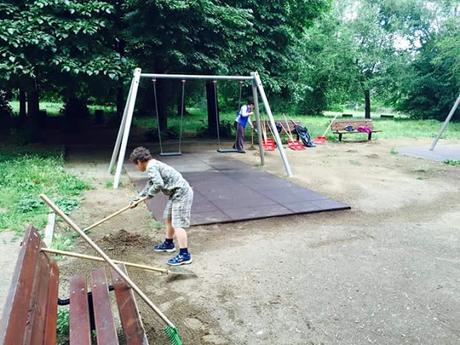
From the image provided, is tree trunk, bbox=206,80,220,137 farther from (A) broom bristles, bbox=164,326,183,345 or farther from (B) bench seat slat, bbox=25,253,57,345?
(B) bench seat slat, bbox=25,253,57,345

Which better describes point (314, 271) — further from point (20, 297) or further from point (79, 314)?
point (20, 297)

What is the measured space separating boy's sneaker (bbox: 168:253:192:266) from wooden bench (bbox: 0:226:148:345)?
1226mm

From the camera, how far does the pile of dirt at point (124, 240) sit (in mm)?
5105

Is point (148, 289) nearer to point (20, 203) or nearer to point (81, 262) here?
point (81, 262)

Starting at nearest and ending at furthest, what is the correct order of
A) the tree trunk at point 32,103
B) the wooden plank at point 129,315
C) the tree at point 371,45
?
the wooden plank at point 129,315 < the tree trunk at point 32,103 < the tree at point 371,45

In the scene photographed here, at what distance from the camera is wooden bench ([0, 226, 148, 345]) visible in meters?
1.85

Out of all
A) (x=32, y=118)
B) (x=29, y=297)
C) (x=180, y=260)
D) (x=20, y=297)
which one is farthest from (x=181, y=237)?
(x=32, y=118)

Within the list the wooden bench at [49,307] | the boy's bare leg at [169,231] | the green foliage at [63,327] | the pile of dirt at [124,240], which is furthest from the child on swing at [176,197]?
the green foliage at [63,327]

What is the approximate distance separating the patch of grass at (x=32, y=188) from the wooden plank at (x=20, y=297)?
10.6ft

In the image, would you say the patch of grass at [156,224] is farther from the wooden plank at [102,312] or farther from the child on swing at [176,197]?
the wooden plank at [102,312]

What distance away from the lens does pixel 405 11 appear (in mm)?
26656

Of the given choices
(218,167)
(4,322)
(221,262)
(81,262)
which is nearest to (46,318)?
(4,322)

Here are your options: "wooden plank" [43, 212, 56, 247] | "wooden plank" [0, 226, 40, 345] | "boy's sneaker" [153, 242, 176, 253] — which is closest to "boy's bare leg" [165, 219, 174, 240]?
"boy's sneaker" [153, 242, 176, 253]

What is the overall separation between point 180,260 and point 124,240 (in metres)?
0.98
